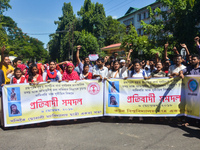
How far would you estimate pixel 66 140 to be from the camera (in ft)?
13.5

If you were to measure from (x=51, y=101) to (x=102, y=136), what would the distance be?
1.82m

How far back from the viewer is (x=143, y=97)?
5320mm

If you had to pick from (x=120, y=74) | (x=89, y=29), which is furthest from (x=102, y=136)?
(x=89, y=29)

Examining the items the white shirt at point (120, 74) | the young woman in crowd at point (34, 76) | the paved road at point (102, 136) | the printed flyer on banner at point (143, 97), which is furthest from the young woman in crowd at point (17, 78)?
the white shirt at point (120, 74)

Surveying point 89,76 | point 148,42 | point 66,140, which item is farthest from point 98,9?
point 66,140

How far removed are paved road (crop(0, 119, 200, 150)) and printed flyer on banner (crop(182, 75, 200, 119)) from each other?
0.42m

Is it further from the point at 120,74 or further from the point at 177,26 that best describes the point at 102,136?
the point at 177,26

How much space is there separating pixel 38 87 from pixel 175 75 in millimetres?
3883

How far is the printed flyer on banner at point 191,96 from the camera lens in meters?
4.80

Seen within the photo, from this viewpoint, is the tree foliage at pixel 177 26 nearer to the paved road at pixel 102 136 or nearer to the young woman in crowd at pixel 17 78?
the paved road at pixel 102 136

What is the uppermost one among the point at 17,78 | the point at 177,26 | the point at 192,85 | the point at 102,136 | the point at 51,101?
the point at 177,26

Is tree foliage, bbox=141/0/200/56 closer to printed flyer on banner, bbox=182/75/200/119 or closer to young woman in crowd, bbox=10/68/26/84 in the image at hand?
printed flyer on banner, bbox=182/75/200/119

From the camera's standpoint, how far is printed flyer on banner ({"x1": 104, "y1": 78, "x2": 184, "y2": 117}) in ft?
17.0

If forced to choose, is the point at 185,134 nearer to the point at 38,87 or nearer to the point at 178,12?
the point at 38,87
